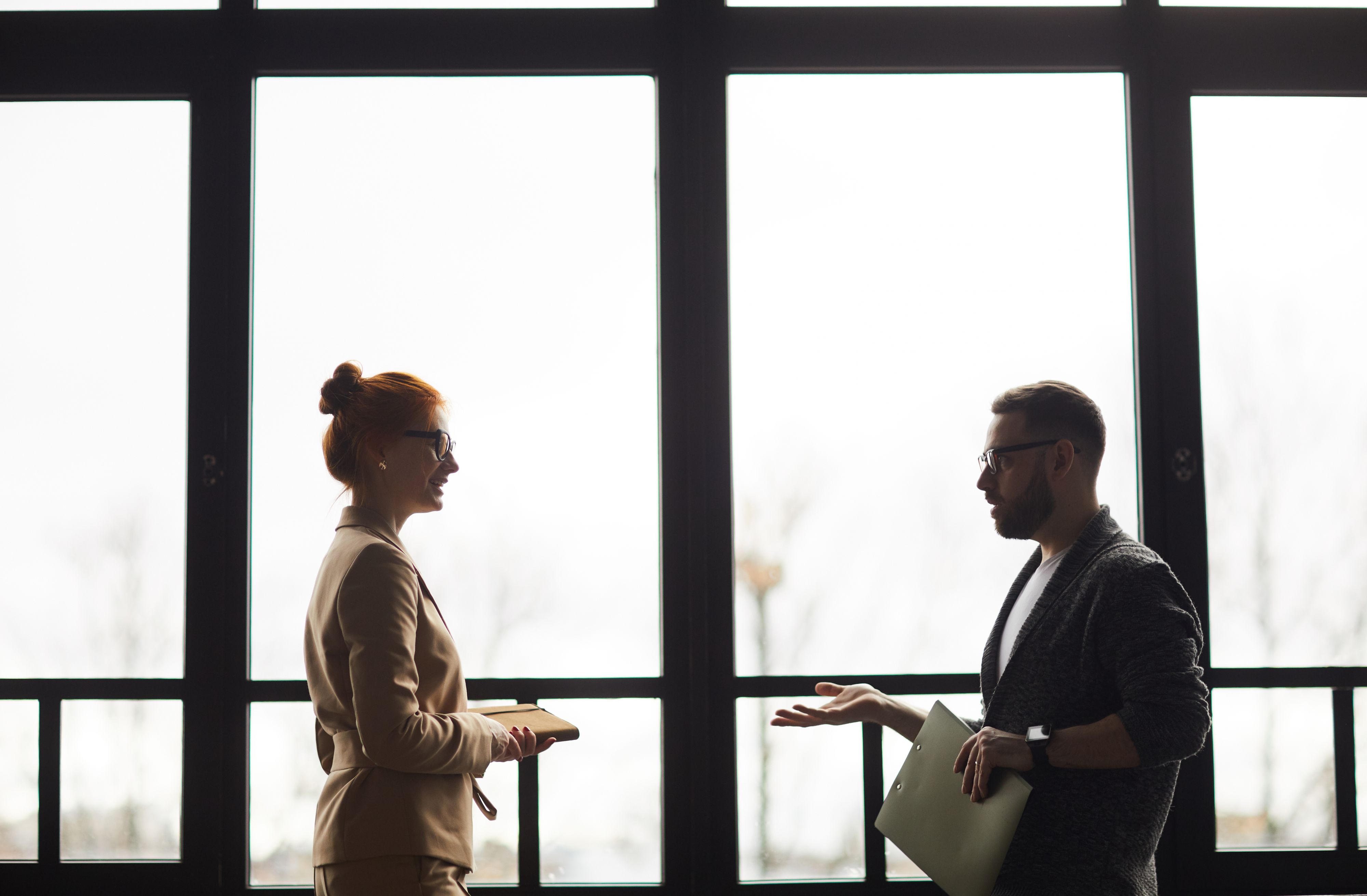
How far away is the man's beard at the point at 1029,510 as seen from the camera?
5.08 feet

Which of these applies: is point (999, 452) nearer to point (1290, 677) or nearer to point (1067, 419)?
point (1067, 419)

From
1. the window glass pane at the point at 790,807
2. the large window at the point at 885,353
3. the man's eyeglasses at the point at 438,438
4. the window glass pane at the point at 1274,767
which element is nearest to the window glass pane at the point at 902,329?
the large window at the point at 885,353

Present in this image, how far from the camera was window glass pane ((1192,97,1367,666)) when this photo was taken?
8.34 ft

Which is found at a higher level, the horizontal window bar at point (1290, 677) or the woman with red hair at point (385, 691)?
the woman with red hair at point (385, 691)

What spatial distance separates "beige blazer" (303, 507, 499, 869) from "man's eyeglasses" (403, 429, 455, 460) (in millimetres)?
161

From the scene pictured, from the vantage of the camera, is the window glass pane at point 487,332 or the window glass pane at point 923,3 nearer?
the window glass pane at point 487,332

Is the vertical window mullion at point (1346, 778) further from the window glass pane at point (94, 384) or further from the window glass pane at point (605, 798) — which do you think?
the window glass pane at point (94, 384)

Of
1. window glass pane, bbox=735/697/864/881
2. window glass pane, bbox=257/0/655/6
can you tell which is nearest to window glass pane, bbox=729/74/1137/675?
window glass pane, bbox=735/697/864/881

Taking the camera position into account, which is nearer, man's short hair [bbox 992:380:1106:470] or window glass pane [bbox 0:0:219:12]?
man's short hair [bbox 992:380:1106:470]

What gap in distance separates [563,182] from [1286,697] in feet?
8.15

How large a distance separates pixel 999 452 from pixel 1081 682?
41 centimetres

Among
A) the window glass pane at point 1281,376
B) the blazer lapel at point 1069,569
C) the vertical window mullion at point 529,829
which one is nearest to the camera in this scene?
the blazer lapel at point 1069,569

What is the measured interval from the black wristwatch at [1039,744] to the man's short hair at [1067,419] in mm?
463

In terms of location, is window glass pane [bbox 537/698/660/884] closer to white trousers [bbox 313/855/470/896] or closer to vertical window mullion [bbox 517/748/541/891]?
vertical window mullion [bbox 517/748/541/891]
